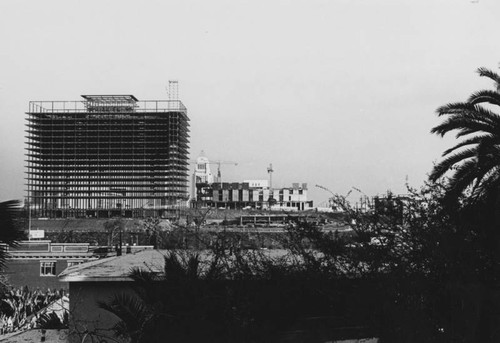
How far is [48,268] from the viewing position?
57469 millimetres

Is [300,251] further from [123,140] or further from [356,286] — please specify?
[123,140]

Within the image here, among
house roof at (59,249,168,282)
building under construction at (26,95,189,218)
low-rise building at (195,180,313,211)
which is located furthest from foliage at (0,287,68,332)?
low-rise building at (195,180,313,211)

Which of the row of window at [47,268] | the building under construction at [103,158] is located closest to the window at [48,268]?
the row of window at [47,268]

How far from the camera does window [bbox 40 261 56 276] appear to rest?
57.2 metres

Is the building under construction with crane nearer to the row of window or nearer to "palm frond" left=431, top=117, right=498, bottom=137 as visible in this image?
the row of window

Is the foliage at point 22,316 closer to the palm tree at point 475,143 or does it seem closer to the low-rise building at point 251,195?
the palm tree at point 475,143

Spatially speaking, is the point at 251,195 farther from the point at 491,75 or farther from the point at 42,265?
the point at 491,75

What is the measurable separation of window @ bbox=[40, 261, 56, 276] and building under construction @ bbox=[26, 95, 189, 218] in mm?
92367

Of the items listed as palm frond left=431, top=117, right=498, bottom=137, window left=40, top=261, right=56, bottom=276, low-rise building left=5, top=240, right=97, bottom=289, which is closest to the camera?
palm frond left=431, top=117, right=498, bottom=137

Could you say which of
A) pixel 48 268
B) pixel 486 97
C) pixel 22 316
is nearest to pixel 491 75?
pixel 486 97

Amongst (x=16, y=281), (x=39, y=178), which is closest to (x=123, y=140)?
(x=39, y=178)

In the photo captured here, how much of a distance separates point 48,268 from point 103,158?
98.9 m

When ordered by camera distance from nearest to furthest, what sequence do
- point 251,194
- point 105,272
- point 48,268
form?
point 105,272 → point 48,268 → point 251,194

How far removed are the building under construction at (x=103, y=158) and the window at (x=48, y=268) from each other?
92.4 metres
